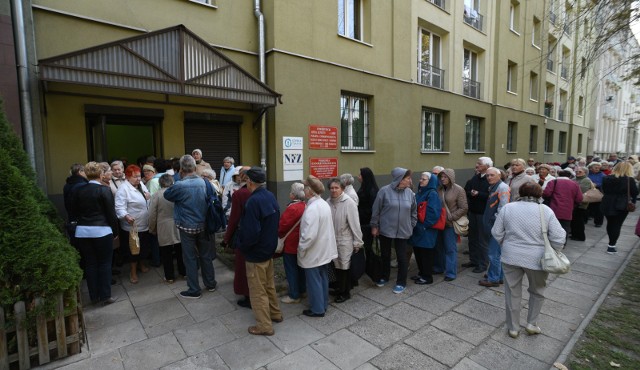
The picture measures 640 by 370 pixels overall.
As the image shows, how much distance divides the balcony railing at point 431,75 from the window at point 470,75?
1768mm

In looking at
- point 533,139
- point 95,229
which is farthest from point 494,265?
point 533,139

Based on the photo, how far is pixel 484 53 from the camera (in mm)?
14758

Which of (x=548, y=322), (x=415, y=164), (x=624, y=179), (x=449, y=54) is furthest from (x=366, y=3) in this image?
(x=548, y=322)

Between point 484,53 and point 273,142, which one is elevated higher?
point 484,53

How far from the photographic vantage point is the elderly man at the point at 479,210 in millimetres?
5520

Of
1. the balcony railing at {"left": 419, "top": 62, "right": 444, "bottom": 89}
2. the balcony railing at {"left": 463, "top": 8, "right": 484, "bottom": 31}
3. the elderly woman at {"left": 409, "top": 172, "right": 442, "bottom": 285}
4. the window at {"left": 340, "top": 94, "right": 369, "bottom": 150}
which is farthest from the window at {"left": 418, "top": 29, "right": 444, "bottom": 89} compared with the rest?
the elderly woman at {"left": 409, "top": 172, "right": 442, "bottom": 285}

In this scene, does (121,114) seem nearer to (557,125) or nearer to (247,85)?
(247,85)

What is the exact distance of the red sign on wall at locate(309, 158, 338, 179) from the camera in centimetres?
866

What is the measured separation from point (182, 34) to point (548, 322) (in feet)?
23.7

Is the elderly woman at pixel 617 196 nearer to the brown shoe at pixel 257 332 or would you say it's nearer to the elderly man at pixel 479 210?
the elderly man at pixel 479 210

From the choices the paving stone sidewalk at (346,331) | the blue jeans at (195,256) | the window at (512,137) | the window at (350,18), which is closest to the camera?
the paving stone sidewalk at (346,331)

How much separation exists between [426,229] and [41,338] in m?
4.84

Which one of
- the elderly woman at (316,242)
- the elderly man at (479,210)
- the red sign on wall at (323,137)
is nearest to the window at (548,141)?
the red sign on wall at (323,137)

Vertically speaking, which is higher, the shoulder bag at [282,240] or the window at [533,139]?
the window at [533,139]
